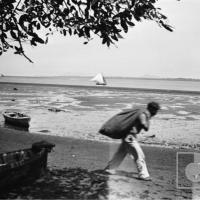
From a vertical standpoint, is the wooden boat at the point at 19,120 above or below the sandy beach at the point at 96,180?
below

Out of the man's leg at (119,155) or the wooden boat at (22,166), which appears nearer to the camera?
the wooden boat at (22,166)

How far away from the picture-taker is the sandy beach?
6973 millimetres

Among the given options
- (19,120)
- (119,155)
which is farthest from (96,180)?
(19,120)

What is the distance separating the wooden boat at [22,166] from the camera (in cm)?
655

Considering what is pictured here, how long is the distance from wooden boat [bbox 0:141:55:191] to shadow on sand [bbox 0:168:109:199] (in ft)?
0.64

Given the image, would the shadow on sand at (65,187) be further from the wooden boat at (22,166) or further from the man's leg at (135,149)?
the man's leg at (135,149)

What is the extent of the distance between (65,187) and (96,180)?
36.6 inches

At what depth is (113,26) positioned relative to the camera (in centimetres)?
542

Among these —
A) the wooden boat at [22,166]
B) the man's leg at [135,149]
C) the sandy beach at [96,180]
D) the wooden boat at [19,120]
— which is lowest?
the wooden boat at [19,120]

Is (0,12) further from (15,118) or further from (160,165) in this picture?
(15,118)

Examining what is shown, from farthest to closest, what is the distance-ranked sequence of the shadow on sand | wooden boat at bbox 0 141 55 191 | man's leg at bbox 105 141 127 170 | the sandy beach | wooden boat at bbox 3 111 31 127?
1. wooden boat at bbox 3 111 31 127
2. man's leg at bbox 105 141 127 170
3. the sandy beach
4. the shadow on sand
5. wooden boat at bbox 0 141 55 191

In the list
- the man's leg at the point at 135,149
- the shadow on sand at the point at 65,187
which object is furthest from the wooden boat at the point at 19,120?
the man's leg at the point at 135,149

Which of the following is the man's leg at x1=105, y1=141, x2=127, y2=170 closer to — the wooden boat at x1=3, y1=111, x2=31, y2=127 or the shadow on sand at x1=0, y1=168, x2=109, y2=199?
the shadow on sand at x1=0, y1=168, x2=109, y2=199

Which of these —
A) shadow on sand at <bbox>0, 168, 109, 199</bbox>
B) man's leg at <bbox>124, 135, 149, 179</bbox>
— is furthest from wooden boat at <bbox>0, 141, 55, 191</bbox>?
man's leg at <bbox>124, 135, 149, 179</bbox>
